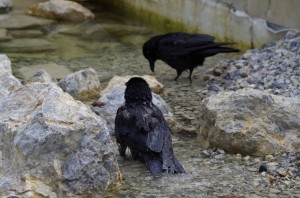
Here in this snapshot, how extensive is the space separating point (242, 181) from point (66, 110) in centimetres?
122

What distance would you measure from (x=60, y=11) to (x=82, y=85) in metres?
4.18

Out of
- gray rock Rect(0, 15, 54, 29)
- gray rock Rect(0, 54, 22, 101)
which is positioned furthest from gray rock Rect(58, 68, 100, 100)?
gray rock Rect(0, 15, 54, 29)

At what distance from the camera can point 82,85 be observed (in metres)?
7.07

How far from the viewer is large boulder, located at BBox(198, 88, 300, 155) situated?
527 centimetres

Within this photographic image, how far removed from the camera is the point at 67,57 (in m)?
8.93

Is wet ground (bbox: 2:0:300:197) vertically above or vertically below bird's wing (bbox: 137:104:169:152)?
below

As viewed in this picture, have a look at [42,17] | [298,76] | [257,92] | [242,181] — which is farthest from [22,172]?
[42,17]

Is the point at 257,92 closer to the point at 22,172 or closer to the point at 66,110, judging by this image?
the point at 66,110

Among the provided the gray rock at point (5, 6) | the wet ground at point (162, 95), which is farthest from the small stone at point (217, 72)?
the gray rock at point (5, 6)

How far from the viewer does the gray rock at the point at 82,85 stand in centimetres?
707

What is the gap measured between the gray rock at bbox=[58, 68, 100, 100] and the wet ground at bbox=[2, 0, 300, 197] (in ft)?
2.16

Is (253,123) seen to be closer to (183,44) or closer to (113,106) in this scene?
(113,106)

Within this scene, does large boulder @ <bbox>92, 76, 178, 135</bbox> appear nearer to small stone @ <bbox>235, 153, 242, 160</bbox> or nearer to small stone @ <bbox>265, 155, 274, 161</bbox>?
small stone @ <bbox>235, 153, 242, 160</bbox>

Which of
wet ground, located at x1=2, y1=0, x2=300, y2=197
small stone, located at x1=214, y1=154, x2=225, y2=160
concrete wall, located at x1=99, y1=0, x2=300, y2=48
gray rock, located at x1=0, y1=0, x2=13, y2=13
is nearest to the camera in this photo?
wet ground, located at x1=2, y1=0, x2=300, y2=197
